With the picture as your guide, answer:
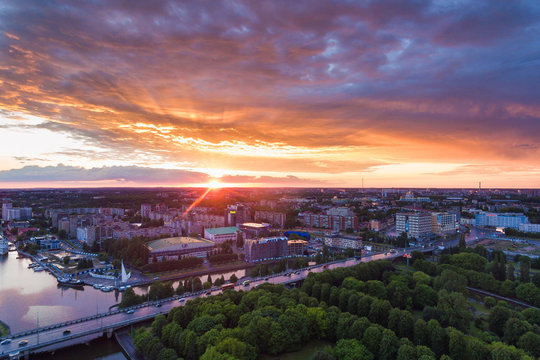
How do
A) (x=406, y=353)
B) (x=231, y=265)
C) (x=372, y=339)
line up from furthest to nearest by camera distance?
1. (x=231, y=265)
2. (x=372, y=339)
3. (x=406, y=353)

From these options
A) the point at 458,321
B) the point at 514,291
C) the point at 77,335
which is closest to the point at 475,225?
the point at 514,291

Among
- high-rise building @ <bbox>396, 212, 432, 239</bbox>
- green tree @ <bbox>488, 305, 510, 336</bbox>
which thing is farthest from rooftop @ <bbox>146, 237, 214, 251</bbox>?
Answer: high-rise building @ <bbox>396, 212, 432, 239</bbox>

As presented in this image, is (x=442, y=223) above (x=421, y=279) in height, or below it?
above

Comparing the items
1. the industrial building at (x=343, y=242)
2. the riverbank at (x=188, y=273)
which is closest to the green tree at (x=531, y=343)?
the riverbank at (x=188, y=273)

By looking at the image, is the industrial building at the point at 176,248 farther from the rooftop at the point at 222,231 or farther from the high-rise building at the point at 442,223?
the high-rise building at the point at 442,223

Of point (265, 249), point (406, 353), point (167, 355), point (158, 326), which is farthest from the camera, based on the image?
point (265, 249)

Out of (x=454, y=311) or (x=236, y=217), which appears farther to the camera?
(x=236, y=217)

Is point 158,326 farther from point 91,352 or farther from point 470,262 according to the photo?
point 470,262

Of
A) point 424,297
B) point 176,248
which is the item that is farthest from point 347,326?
point 176,248
